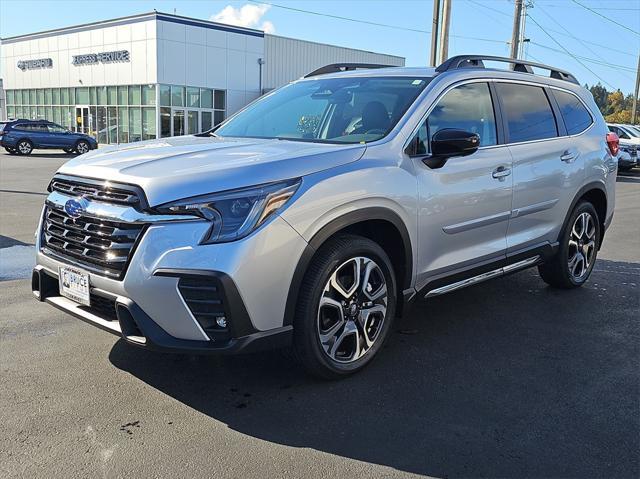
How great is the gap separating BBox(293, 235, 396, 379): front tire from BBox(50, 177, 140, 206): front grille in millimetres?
1023

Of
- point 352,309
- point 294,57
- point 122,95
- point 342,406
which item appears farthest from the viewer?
point 294,57

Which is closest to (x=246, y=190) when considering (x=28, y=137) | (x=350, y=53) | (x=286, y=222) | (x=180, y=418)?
(x=286, y=222)

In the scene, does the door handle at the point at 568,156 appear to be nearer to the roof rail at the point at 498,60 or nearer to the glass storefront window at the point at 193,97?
the roof rail at the point at 498,60

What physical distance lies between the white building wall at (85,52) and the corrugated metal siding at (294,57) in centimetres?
798

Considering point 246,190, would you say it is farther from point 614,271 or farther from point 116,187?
point 614,271

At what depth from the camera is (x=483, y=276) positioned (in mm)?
4711

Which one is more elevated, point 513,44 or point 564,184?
point 513,44

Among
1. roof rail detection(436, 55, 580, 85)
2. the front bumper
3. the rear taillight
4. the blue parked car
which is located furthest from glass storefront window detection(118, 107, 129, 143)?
the front bumper

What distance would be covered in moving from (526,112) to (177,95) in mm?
33326

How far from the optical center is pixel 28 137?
91.4ft

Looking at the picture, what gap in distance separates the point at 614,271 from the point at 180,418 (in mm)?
5469

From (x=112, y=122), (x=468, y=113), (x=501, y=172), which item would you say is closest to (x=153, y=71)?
(x=112, y=122)

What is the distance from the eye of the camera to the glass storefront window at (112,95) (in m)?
38.0

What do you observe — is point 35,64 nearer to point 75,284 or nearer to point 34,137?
point 34,137
